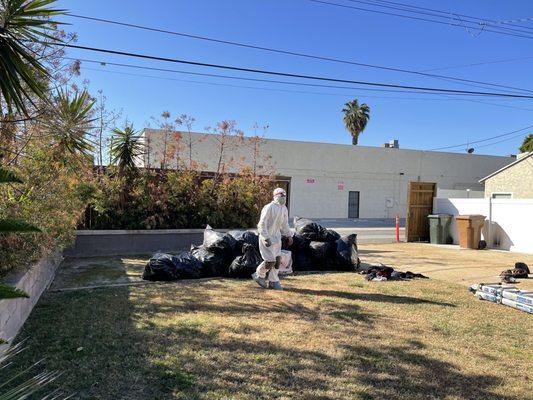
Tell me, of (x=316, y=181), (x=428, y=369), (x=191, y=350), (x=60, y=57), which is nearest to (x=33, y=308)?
(x=191, y=350)

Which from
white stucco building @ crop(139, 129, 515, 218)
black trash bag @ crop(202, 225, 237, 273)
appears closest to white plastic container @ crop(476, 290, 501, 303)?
black trash bag @ crop(202, 225, 237, 273)

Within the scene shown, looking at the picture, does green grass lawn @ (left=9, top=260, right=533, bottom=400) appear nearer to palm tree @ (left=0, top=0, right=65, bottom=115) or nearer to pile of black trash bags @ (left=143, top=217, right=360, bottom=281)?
pile of black trash bags @ (left=143, top=217, right=360, bottom=281)

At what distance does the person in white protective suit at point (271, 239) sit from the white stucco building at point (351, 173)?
18.5 metres

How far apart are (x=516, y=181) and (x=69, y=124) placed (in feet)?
68.5

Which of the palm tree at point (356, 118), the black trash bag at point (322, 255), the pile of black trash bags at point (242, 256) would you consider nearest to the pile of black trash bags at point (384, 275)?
the pile of black trash bags at point (242, 256)

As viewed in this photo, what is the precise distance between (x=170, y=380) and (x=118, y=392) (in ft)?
1.40

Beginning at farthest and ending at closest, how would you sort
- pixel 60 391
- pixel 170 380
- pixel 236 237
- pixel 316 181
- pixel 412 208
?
pixel 316 181, pixel 412 208, pixel 236 237, pixel 170 380, pixel 60 391

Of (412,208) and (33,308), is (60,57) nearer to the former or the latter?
(33,308)

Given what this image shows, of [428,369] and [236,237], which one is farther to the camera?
[236,237]

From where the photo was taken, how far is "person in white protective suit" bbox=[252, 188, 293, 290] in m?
7.34

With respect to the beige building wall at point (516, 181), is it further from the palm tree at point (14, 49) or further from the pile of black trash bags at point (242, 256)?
the palm tree at point (14, 49)

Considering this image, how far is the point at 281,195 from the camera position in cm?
758

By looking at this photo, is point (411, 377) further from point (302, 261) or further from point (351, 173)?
point (351, 173)

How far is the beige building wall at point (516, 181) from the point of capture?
20.5 meters
